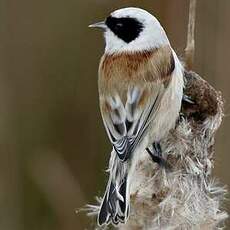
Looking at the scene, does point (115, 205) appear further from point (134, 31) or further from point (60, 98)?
point (60, 98)

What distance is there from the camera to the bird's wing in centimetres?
262

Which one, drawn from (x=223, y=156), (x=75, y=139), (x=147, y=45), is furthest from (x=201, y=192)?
(x=75, y=139)

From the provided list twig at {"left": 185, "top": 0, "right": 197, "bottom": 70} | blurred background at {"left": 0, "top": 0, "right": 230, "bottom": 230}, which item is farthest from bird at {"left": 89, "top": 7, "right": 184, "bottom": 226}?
blurred background at {"left": 0, "top": 0, "right": 230, "bottom": 230}

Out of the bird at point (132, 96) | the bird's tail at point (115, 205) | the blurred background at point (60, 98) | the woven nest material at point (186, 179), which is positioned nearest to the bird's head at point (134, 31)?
the bird at point (132, 96)

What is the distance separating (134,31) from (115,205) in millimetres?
783

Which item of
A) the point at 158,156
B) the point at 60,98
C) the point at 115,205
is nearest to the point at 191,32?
the point at 158,156

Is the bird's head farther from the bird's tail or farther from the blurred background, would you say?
the blurred background

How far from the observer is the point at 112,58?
2.90m

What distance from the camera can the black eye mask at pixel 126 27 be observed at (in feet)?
9.57

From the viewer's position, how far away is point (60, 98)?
4.10m

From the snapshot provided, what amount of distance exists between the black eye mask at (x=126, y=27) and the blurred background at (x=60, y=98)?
35.1 inches

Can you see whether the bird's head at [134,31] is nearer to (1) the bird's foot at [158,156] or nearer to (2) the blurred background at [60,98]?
(1) the bird's foot at [158,156]

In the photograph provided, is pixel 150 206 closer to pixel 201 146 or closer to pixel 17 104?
pixel 201 146

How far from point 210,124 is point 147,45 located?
416 mm
